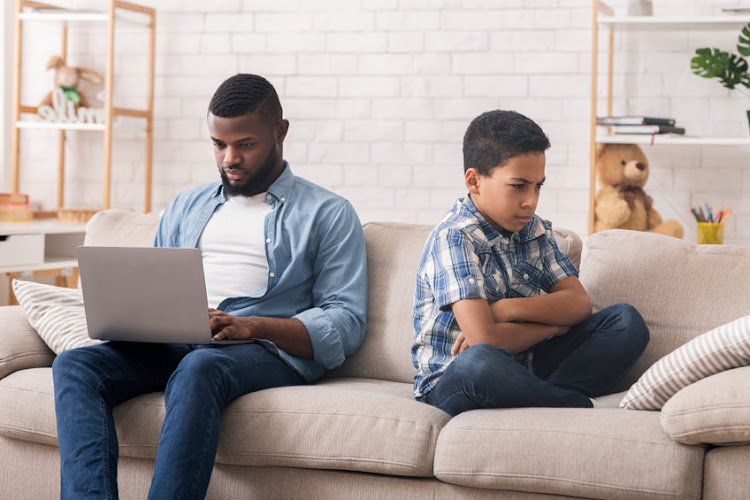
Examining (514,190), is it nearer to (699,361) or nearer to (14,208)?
(699,361)

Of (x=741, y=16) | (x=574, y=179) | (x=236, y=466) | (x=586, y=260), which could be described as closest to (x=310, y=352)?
(x=236, y=466)

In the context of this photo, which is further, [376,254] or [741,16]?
[741,16]

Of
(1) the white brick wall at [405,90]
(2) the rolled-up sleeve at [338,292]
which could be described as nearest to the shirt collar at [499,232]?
(2) the rolled-up sleeve at [338,292]

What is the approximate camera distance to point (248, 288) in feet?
7.25

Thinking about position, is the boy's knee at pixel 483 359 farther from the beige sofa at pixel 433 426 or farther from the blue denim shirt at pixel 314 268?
the blue denim shirt at pixel 314 268

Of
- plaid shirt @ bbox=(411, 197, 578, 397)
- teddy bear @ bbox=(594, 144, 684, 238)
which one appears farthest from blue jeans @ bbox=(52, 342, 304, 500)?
teddy bear @ bbox=(594, 144, 684, 238)

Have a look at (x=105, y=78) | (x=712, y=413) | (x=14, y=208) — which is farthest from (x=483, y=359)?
(x=105, y=78)

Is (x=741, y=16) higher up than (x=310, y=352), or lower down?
higher up

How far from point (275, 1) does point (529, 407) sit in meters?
2.48

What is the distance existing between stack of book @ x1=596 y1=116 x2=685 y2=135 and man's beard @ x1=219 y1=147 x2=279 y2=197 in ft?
4.77

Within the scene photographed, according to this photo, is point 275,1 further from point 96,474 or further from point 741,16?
point 96,474

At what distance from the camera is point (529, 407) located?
182cm

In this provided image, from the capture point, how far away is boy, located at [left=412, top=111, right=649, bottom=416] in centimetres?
189

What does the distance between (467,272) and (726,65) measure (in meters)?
1.70
